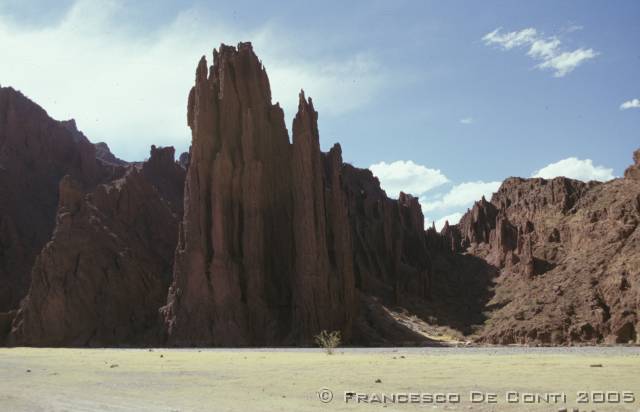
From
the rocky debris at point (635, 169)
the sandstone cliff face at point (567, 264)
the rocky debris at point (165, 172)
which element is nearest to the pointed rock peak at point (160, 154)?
the rocky debris at point (165, 172)

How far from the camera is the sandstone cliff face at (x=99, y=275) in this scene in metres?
68.2

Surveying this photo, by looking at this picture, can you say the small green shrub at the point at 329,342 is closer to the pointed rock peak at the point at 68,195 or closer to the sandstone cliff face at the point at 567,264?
the sandstone cliff face at the point at 567,264

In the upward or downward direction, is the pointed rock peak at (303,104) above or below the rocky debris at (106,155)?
below

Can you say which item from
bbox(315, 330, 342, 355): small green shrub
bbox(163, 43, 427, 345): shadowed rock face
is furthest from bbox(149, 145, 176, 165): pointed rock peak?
bbox(315, 330, 342, 355): small green shrub

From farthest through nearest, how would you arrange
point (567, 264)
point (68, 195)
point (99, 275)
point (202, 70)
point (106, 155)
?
point (106, 155) → point (567, 264) → point (68, 195) → point (99, 275) → point (202, 70)

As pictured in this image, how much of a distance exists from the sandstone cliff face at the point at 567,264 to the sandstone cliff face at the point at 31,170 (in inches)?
2306

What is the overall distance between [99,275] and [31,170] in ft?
124

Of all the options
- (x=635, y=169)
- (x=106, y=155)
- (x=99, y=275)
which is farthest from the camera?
(x=106, y=155)

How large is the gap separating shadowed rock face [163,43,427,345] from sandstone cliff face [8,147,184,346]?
7368mm

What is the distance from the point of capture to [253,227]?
66.8m

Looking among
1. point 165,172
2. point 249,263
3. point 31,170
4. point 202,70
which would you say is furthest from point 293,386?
point 31,170

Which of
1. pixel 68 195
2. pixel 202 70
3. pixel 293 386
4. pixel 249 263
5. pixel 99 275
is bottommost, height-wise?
pixel 293 386

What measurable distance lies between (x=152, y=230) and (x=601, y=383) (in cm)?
7094

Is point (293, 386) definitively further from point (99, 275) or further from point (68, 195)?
point (68, 195)
